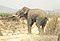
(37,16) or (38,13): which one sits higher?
(38,13)

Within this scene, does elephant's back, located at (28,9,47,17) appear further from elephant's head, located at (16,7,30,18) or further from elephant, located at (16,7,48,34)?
elephant's head, located at (16,7,30,18)

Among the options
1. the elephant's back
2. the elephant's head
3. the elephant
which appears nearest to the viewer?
the elephant

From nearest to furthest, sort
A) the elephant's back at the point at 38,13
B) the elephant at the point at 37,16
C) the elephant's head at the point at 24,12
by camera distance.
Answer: the elephant at the point at 37,16 < the elephant's back at the point at 38,13 < the elephant's head at the point at 24,12

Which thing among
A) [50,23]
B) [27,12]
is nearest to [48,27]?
[50,23]

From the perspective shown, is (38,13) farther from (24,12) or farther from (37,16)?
(24,12)

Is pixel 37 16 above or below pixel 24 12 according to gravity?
below

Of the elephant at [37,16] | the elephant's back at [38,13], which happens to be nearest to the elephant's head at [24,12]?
Result: the elephant at [37,16]

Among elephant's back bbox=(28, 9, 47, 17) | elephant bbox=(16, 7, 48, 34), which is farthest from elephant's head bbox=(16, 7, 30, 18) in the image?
elephant's back bbox=(28, 9, 47, 17)

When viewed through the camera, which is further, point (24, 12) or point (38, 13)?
point (24, 12)

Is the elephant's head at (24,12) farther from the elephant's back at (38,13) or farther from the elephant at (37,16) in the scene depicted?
the elephant's back at (38,13)

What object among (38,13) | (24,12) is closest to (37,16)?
(38,13)

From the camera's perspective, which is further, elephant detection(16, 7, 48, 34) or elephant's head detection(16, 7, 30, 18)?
elephant's head detection(16, 7, 30, 18)

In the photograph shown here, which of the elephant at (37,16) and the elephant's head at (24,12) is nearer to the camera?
the elephant at (37,16)

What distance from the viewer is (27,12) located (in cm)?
2028
